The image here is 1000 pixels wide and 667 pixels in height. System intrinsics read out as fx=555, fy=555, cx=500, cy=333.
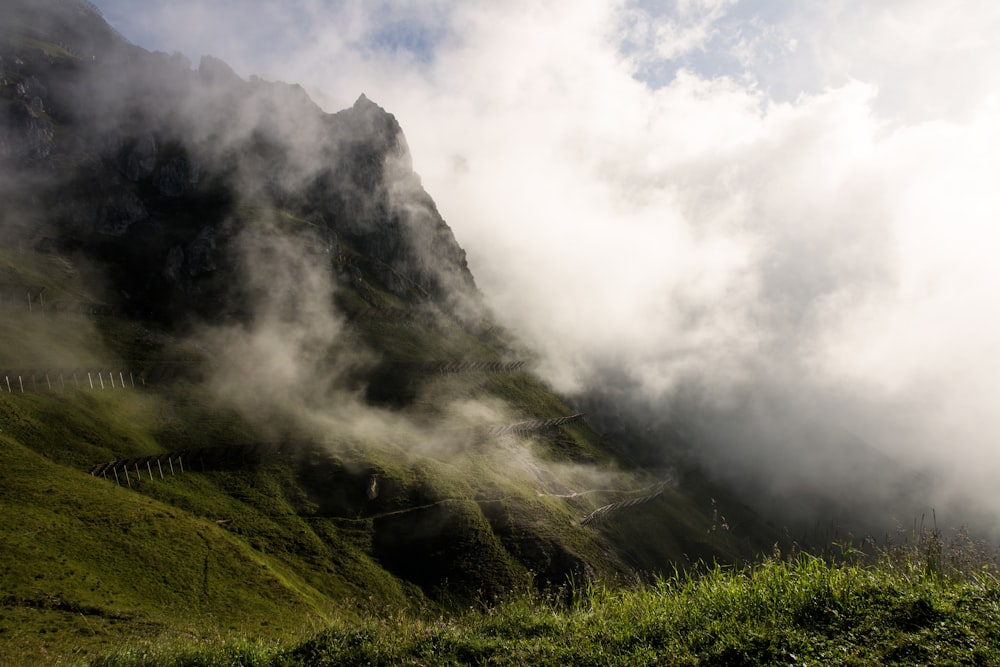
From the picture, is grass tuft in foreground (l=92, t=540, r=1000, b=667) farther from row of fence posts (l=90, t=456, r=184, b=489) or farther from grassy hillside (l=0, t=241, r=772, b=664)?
row of fence posts (l=90, t=456, r=184, b=489)

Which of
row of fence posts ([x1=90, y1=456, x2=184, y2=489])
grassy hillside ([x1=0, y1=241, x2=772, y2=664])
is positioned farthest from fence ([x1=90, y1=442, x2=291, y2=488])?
grassy hillside ([x1=0, y1=241, x2=772, y2=664])

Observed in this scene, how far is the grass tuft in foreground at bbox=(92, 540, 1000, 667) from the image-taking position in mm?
12281

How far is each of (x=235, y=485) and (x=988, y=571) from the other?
134501mm

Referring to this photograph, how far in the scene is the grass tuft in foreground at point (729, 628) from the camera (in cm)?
1228

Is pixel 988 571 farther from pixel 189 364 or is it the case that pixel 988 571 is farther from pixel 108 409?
pixel 189 364

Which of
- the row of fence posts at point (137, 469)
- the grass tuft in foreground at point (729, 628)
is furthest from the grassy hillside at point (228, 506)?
the grass tuft in foreground at point (729, 628)

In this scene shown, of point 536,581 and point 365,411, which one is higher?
point 365,411

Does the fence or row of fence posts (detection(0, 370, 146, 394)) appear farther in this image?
row of fence posts (detection(0, 370, 146, 394))

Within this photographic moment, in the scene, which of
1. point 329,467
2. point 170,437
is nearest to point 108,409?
point 170,437

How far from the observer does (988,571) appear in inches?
592

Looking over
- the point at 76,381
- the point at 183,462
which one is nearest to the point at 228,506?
the point at 183,462

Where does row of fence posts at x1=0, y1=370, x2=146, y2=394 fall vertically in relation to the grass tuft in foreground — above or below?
above

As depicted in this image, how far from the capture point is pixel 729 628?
13492 millimetres

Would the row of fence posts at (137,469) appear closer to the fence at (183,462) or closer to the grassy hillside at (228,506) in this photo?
the fence at (183,462)
